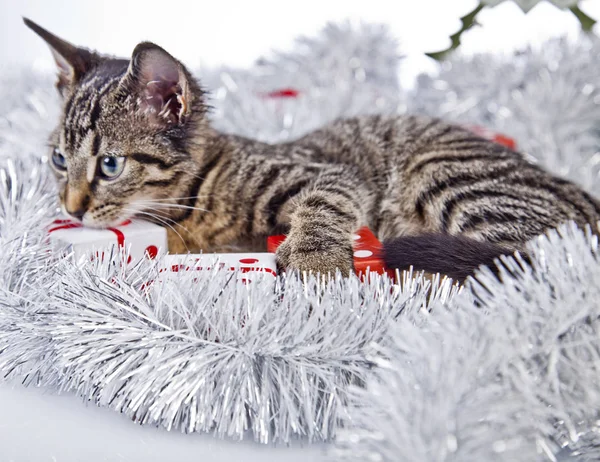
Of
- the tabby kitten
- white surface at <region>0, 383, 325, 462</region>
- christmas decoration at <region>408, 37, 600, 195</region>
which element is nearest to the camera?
white surface at <region>0, 383, 325, 462</region>

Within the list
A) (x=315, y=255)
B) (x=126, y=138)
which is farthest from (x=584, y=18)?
(x=126, y=138)

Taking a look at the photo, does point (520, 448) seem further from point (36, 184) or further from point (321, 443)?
point (36, 184)

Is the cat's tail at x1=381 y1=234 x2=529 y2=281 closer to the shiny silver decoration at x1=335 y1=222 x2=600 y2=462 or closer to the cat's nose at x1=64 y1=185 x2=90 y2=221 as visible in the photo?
the shiny silver decoration at x1=335 y1=222 x2=600 y2=462

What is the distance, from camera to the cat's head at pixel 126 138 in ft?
3.10

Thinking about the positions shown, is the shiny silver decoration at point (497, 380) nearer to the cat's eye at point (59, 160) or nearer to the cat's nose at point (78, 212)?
the cat's nose at point (78, 212)

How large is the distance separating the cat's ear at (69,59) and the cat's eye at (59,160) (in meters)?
0.13

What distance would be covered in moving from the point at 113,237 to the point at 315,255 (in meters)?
0.33

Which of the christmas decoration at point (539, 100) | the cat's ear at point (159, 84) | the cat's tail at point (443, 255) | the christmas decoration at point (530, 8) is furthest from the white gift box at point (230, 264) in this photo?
the christmas decoration at point (539, 100)

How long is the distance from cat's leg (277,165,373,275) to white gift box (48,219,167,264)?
23 centimetres

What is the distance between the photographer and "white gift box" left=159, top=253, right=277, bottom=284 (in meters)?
0.73

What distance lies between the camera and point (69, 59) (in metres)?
1.05

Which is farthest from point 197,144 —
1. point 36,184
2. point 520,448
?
point 520,448

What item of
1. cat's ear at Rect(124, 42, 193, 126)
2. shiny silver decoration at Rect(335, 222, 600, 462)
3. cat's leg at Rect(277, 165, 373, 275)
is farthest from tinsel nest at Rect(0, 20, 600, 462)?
cat's ear at Rect(124, 42, 193, 126)

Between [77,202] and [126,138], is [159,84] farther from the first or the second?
[77,202]
